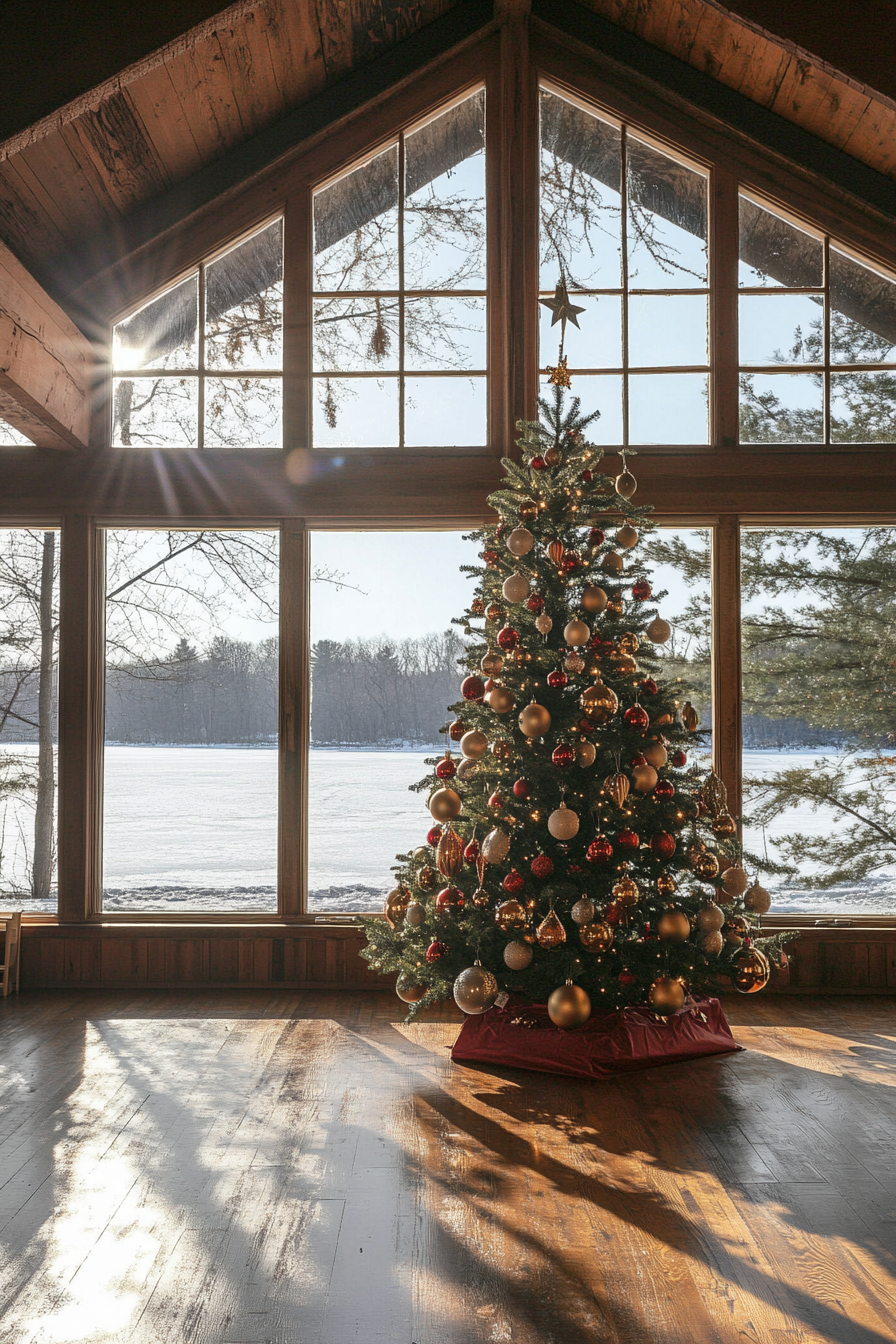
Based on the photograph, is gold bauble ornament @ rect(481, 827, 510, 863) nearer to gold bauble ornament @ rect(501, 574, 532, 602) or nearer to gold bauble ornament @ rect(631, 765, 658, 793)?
gold bauble ornament @ rect(631, 765, 658, 793)

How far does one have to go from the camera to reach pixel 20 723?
201 inches

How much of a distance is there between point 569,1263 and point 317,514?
3650 mm

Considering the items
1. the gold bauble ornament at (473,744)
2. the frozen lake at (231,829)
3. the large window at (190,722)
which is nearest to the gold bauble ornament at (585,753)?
the gold bauble ornament at (473,744)

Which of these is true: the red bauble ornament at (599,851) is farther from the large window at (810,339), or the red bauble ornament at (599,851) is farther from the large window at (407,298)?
the large window at (810,339)

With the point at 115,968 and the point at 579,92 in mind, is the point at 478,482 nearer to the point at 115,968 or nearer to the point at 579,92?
the point at 579,92

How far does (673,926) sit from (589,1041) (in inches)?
21.9

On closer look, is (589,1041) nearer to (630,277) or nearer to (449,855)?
(449,855)

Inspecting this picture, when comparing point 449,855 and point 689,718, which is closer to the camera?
point 449,855

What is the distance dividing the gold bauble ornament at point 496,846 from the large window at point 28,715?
8.69 ft

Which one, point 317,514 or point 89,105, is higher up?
point 89,105

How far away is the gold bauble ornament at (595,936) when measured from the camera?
353 cm

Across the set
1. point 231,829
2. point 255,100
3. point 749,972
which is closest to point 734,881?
point 749,972

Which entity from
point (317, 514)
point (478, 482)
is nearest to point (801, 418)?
point (478, 482)

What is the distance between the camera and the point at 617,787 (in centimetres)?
361
